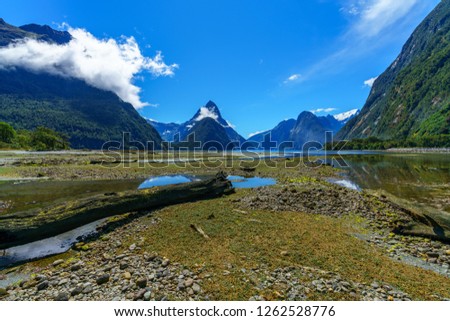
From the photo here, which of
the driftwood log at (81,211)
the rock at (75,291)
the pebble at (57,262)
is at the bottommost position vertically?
the pebble at (57,262)

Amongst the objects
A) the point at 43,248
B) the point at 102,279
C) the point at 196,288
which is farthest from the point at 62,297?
the point at 43,248

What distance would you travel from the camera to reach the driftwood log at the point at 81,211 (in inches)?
447

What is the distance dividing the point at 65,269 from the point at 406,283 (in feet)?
42.1

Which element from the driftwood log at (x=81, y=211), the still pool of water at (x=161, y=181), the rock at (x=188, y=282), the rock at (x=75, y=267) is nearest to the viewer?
the rock at (x=188, y=282)

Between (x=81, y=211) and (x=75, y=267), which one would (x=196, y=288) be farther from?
(x=81, y=211)

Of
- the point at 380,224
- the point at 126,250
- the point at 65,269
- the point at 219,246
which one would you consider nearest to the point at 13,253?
the point at 65,269

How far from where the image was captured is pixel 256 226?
44.1 ft

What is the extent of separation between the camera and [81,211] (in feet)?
45.1

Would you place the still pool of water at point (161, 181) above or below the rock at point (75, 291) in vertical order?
above

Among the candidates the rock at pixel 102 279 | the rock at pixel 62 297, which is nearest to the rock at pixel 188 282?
the rock at pixel 102 279

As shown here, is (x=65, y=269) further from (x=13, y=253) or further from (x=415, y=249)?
(x=415, y=249)

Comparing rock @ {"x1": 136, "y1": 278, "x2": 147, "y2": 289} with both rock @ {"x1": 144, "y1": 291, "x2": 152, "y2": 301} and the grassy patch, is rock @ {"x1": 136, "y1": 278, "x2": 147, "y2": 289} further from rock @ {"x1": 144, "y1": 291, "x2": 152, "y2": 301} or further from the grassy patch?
the grassy patch

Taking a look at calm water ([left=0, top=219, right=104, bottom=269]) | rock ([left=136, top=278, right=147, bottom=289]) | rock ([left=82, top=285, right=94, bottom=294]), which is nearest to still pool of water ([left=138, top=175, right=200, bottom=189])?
calm water ([left=0, top=219, right=104, bottom=269])

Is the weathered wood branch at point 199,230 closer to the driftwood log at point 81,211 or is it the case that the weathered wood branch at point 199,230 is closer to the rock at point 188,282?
the rock at point 188,282
